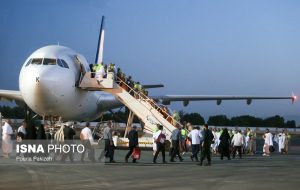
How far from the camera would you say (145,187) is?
39.9 ft

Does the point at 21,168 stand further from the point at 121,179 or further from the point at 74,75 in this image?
the point at 74,75

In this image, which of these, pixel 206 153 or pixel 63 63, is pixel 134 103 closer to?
pixel 63 63

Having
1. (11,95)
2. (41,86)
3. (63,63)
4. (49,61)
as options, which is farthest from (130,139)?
(11,95)

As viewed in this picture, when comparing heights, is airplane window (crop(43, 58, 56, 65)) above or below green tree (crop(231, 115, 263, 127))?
below

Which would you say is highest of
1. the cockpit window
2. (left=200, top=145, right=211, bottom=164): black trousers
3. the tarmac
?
the cockpit window

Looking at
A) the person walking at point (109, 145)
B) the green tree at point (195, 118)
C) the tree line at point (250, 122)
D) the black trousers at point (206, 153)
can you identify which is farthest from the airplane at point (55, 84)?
the tree line at point (250, 122)

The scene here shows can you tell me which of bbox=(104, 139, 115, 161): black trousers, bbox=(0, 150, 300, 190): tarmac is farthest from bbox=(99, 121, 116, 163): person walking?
bbox=(0, 150, 300, 190): tarmac

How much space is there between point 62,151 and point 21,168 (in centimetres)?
322

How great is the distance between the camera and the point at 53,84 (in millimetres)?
25562

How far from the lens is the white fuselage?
2538 cm

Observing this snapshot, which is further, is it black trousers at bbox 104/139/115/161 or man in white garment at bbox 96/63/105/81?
man in white garment at bbox 96/63/105/81

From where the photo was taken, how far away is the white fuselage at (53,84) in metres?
25.4

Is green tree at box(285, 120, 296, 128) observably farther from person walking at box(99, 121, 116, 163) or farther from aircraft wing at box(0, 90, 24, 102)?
person walking at box(99, 121, 116, 163)

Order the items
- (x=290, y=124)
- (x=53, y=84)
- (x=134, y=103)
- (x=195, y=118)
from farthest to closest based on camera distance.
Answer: (x=290, y=124), (x=195, y=118), (x=134, y=103), (x=53, y=84)
